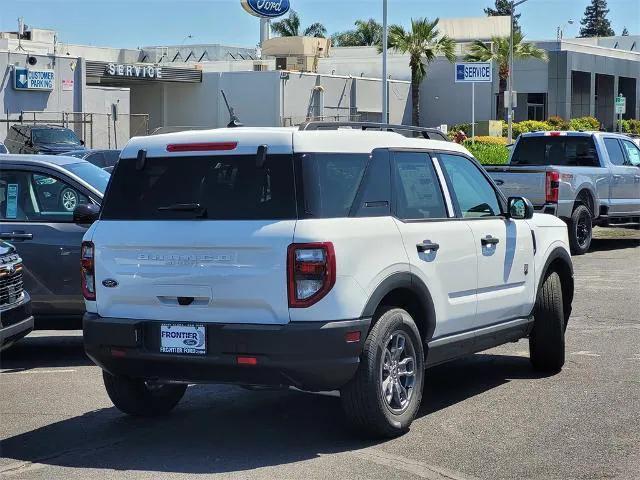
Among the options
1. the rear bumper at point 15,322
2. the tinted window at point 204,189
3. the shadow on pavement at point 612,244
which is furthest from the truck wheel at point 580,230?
the tinted window at point 204,189

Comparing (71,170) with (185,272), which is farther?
(71,170)

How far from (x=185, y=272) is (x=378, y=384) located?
1377 mm

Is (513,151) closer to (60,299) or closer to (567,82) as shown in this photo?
(60,299)

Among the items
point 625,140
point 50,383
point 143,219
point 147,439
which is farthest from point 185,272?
point 625,140

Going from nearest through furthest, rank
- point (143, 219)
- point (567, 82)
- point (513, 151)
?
point (143, 219) < point (513, 151) < point (567, 82)

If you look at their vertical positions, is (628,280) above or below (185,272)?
below

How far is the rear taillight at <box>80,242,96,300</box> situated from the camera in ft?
23.1

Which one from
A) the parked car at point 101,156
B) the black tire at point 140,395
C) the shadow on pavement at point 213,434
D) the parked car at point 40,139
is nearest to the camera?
the shadow on pavement at point 213,434

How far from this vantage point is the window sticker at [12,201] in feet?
32.4

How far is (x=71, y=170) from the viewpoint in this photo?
1003 centimetres

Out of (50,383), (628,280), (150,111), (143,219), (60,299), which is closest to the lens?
(143,219)

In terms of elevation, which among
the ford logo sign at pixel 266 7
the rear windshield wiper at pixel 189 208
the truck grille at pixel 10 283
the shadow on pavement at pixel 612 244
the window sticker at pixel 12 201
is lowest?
the shadow on pavement at pixel 612 244

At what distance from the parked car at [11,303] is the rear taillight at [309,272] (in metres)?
2.54

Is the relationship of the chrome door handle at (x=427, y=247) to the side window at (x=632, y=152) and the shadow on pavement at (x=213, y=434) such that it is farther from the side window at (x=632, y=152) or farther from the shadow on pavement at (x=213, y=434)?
the side window at (x=632, y=152)
